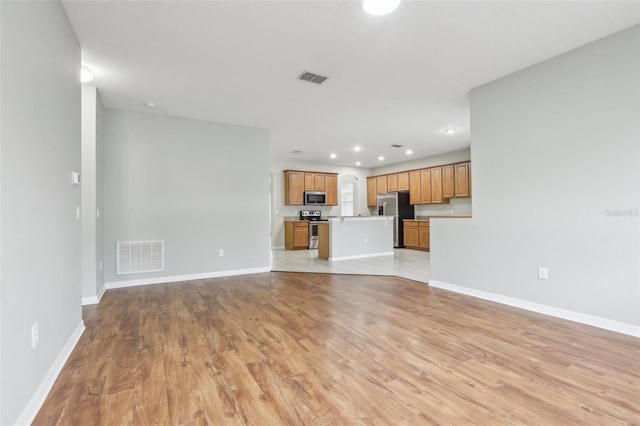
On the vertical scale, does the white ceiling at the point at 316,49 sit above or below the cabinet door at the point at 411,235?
above

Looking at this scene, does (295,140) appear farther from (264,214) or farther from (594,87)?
(594,87)

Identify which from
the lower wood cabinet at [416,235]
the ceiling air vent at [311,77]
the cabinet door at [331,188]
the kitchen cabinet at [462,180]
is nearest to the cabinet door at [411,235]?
the lower wood cabinet at [416,235]

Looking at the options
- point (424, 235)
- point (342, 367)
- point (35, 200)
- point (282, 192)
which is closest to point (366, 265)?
point (424, 235)

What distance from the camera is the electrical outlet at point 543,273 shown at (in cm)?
300

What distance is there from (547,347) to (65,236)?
3.72m

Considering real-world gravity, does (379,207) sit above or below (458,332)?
above

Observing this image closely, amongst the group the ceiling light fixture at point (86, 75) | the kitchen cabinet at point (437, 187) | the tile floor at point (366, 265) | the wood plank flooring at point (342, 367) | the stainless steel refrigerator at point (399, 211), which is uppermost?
the ceiling light fixture at point (86, 75)

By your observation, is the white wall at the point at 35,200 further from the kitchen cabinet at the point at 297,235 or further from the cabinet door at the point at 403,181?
the cabinet door at the point at 403,181

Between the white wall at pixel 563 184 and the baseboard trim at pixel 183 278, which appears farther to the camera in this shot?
the baseboard trim at pixel 183 278

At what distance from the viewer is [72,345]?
231cm

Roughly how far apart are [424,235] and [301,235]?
3.32 m

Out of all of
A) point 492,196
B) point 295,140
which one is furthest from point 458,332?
point 295,140

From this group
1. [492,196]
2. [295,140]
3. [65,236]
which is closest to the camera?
[65,236]

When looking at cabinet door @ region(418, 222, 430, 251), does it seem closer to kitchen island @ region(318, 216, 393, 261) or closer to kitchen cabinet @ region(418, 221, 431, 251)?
kitchen cabinet @ region(418, 221, 431, 251)
